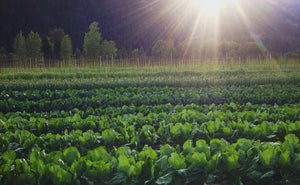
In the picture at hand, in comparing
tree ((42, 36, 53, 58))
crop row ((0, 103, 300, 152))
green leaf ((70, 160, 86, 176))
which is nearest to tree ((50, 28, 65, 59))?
tree ((42, 36, 53, 58))

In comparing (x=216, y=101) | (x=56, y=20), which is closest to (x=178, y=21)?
(x=56, y=20)

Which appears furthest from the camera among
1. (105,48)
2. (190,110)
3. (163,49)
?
(163,49)

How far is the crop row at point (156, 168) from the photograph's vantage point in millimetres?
2738

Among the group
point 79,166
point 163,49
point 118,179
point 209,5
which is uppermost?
point 209,5

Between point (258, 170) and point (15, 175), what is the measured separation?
109 inches

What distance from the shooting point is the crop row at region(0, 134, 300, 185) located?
2.74 meters

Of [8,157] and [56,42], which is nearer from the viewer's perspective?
[8,157]

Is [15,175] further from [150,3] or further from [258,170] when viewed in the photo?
[150,3]

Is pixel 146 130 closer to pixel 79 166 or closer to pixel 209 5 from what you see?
pixel 79 166

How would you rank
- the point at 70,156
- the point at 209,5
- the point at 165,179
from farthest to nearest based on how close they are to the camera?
the point at 209,5
the point at 70,156
the point at 165,179

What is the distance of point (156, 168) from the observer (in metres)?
2.87

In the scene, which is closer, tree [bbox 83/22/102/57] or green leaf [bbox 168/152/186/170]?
green leaf [bbox 168/152/186/170]

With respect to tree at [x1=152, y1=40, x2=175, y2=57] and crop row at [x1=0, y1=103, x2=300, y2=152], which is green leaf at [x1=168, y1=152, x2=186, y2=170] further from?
tree at [x1=152, y1=40, x2=175, y2=57]

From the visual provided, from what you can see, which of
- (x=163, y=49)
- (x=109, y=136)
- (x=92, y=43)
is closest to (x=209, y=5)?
(x=163, y=49)
